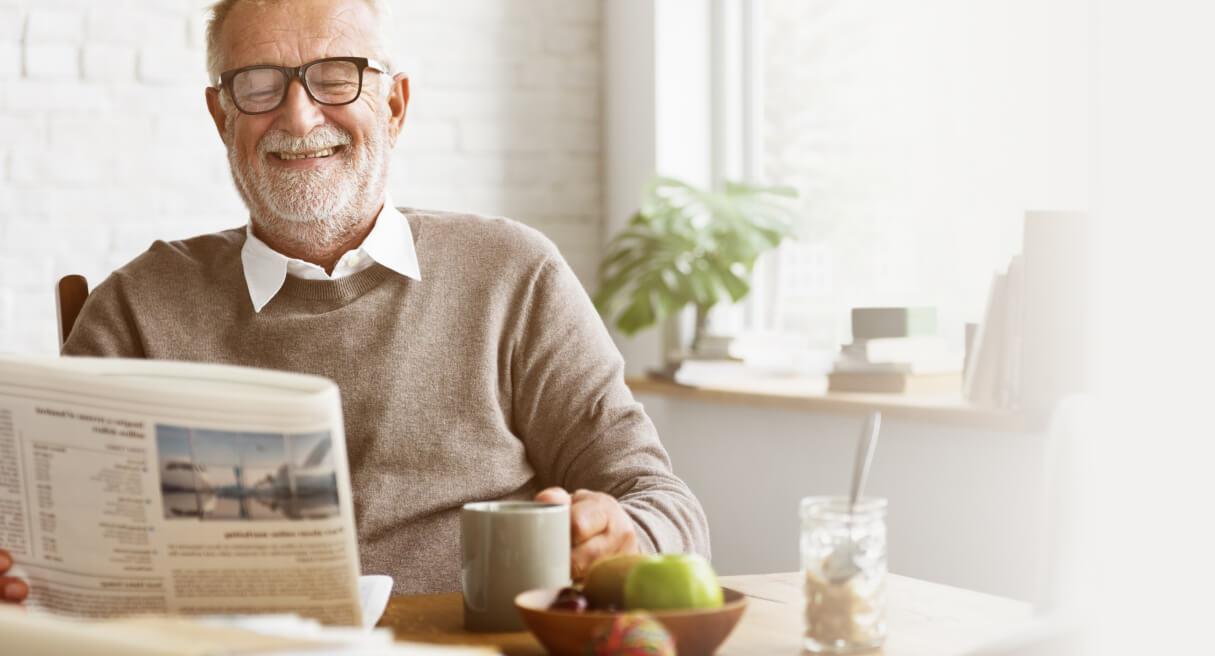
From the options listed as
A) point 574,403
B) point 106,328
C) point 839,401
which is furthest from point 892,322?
point 106,328

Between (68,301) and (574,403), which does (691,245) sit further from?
(68,301)

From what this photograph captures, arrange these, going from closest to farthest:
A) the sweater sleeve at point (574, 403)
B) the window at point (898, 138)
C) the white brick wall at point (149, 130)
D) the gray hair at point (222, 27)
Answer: the sweater sleeve at point (574, 403), the gray hair at point (222, 27), the window at point (898, 138), the white brick wall at point (149, 130)

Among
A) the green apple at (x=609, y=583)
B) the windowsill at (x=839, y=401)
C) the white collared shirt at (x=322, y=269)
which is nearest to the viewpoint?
the green apple at (x=609, y=583)

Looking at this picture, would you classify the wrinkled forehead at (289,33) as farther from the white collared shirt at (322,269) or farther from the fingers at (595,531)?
the fingers at (595,531)

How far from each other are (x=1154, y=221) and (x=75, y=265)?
7.69 ft

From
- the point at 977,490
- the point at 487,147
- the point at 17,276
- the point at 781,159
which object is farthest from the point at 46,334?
the point at 977,490

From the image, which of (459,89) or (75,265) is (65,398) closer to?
(75,265)

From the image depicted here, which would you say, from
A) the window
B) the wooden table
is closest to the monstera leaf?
the window

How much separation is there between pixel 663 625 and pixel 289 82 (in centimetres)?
122

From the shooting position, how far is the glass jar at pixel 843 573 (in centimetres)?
104

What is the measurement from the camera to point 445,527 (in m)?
1.75

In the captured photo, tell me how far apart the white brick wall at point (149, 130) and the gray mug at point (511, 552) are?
2212 mm

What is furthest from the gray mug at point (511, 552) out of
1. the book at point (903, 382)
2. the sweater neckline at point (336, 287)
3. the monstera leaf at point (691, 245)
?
the monstera leaf at point (691, 245)

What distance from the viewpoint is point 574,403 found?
5.89 feet
